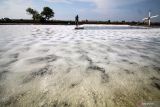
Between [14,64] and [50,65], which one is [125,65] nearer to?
[50,65]

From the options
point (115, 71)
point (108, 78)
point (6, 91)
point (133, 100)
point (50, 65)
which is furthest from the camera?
point (50, 65)

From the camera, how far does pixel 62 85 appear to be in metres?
3.34

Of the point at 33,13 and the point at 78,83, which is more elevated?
the point at 33,13

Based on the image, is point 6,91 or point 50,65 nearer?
point 6,91

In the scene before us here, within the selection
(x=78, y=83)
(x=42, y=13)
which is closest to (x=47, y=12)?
(x=42, y=13)

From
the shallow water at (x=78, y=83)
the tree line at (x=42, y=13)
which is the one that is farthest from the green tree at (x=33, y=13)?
the shallow water at (x=78, y=83)

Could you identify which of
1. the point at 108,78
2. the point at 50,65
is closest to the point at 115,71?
the point at 108,78

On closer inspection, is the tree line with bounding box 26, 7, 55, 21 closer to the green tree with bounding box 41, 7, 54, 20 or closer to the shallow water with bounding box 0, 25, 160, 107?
the green tree with bounding box 41, 7, 54, 20

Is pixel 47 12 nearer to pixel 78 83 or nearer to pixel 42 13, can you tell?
pixel 42 13

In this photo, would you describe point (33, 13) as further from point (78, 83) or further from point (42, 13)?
point (78, 83)

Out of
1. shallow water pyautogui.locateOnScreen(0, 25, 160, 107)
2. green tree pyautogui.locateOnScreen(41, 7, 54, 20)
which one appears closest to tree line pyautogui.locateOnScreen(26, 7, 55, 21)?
green tree pyautogui.locateOnScreen(41, 7, 54, 20)

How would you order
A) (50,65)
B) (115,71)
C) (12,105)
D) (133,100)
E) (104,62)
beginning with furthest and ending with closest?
(104,62) < (50,65) < (115,71) < (133,100) < (12,105)

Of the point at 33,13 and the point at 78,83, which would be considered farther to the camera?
the point at 33,13

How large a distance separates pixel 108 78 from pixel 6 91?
2.25 m
